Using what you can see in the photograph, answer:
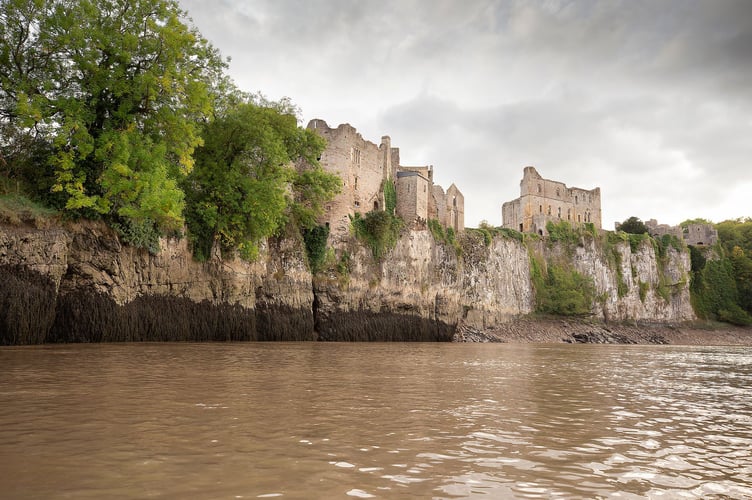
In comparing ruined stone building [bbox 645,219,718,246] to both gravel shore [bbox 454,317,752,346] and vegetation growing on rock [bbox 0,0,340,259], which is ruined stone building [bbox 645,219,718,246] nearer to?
gravel shore [bbox 454,317,752,346]

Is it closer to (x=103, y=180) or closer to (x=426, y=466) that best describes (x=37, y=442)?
(x=426, y=466)

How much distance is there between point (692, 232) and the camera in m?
77.9

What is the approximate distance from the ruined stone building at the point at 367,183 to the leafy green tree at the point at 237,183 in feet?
33.3

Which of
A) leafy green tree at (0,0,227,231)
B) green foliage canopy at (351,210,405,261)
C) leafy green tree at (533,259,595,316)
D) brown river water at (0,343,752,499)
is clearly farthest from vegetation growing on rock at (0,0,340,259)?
leafy green tree at (533,259,595,316)

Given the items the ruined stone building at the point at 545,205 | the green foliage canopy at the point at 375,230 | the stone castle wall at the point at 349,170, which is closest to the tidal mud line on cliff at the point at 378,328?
the green foliage canopy at the point at 375,230

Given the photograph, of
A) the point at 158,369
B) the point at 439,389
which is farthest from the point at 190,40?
the point at 439,389

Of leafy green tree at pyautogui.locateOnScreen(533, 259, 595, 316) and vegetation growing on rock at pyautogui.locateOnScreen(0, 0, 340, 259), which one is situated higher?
vegetation growing on rock at pyautogui.locateOnScreen(0, 0, 340, 259)

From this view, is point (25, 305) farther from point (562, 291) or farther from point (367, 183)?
point (562, 291)

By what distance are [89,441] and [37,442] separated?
1.23 feet

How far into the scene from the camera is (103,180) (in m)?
19.5

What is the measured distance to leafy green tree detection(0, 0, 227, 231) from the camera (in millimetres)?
19203

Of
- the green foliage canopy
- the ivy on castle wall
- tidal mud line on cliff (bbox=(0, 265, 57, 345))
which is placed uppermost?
the ivy on castle wall

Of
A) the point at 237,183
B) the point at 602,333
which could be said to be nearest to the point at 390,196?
the point at 237,183

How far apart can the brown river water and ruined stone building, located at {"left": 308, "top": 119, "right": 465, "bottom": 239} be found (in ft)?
100
